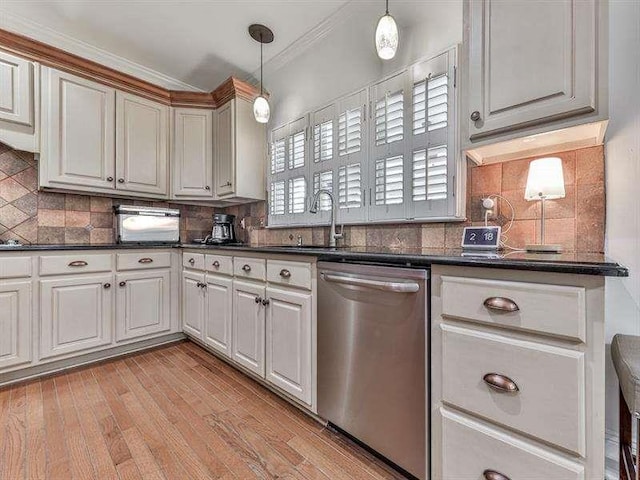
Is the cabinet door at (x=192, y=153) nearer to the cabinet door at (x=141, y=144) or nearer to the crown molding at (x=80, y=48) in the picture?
the cabinet door at (x=141, y=144)

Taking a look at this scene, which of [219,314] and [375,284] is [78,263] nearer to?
[219,314]

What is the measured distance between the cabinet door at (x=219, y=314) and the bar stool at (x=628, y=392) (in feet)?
6.32

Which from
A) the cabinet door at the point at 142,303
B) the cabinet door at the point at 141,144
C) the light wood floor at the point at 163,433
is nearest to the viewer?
the light wood floor at the point at 163,433

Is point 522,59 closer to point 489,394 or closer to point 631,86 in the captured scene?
point 631,86

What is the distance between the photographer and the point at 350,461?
129cm

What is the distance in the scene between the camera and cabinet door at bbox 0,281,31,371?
6.32ft

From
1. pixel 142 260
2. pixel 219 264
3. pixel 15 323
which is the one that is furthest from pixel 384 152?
pixel 15 323

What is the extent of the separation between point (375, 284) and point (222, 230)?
2.21 meters

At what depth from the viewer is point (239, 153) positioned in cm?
281

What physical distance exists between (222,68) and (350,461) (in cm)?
333

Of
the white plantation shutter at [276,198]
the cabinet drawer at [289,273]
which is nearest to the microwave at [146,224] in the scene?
the white plantation shutter at [276,198]

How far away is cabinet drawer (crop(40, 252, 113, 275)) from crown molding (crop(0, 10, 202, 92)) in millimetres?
1694

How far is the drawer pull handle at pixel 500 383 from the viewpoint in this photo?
90 cm

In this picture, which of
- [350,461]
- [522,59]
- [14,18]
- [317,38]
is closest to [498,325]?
[350,461]
